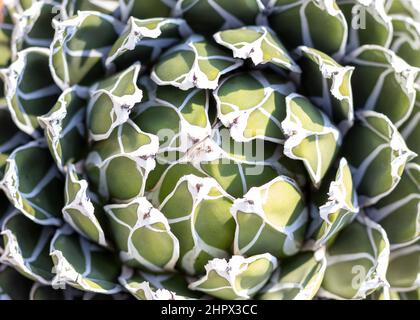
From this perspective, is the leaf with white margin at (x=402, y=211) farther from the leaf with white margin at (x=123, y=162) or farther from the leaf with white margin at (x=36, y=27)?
the leaf with white margin at (x=36, y=27)

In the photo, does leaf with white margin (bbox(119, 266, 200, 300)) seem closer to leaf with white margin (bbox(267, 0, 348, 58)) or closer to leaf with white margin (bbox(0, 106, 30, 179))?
leaf with white margin (bbox(0, 106, 30, 179))

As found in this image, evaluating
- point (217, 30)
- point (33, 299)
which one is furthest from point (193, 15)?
point (33, 299)

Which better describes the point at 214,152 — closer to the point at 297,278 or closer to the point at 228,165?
the point at 228,165

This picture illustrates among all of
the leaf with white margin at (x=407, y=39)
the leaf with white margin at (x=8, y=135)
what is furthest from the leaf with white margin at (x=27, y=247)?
the leaf with white margin at (x=407, y=39)

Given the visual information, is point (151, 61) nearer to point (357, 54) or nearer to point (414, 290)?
point (357, 54)

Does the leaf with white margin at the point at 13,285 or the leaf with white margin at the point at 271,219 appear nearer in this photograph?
the leaf with white margin at the point at 271,219

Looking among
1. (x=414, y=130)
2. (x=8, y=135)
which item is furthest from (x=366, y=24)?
(x=8, y=135)

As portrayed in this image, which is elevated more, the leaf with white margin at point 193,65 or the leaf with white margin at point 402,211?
the leaf with white margin at point 193,65

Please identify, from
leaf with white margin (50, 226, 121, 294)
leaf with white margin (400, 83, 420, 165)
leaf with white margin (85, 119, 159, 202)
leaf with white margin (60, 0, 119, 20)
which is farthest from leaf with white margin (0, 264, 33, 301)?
leaf with white margin (400, 83, 420, 165)
